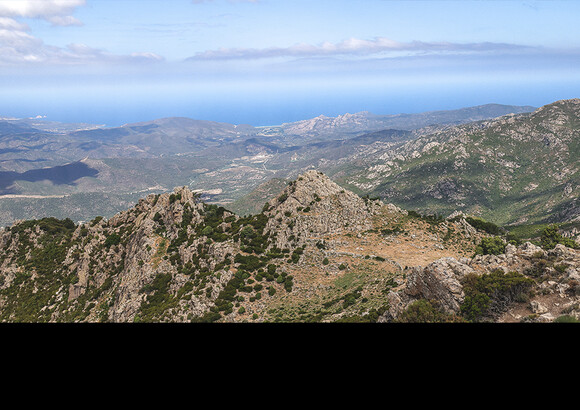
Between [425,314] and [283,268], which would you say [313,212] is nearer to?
[283,268]

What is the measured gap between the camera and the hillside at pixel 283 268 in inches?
933

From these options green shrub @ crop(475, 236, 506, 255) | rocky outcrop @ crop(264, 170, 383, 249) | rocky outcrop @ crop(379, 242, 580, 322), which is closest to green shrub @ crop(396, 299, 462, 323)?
rocky outcrop @ crop(379, 242, 580, 322)

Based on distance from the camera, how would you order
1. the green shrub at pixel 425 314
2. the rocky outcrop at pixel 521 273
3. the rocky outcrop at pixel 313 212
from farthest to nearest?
the rocky outcrop at pixel 313 212 → the green shrub at pixel 425 314 → the rocky outcrop at pixel 521 273

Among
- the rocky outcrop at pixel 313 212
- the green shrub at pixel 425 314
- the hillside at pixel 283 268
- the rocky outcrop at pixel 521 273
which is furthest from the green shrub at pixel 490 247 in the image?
the green shrub at pixel 425 314

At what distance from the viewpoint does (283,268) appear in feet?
154

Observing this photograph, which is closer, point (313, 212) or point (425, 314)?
point (425, 314)

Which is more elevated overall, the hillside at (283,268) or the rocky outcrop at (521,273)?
the rocky outcrop at (521,273)

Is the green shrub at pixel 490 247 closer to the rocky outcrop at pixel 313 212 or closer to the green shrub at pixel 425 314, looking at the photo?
the rocky outcrop at pixel 313 212

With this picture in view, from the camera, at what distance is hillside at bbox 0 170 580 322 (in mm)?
23703

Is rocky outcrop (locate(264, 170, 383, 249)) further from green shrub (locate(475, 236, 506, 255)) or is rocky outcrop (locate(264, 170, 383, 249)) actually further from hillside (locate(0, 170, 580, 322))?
green shrub (locate(475, 236, 506, 255))

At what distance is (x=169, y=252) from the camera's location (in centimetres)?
5269

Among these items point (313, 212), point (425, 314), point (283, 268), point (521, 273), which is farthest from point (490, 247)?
point (425, 314)
